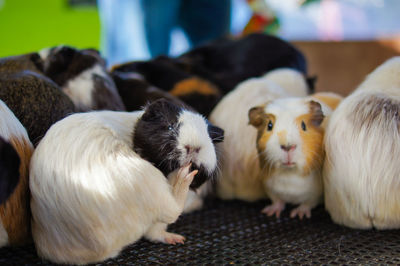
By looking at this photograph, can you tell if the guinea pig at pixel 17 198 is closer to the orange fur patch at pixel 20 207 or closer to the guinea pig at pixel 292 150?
the orange fur patch at pixel 20 207

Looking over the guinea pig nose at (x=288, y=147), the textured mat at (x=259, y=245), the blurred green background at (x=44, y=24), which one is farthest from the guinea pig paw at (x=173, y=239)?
Answer: the blurred green background at (x=44, y=24)

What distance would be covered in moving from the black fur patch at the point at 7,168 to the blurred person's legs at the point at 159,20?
2314mm

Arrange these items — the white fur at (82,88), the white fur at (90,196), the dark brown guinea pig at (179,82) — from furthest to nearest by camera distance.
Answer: the dark brown guinea pig at (179,82)
the white fur at (82,88)
the white fur at (90,196)

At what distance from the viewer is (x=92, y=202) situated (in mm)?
977

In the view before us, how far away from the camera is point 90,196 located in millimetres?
978

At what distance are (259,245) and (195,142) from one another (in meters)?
0.37

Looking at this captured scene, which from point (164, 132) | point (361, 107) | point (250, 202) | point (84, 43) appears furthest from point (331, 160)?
point (84, 43)

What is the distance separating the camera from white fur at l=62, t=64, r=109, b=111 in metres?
1.52

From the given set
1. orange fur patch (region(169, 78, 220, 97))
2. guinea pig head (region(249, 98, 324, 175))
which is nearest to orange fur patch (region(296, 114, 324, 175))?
guinea pig head (region(249, 98, 324, 175))

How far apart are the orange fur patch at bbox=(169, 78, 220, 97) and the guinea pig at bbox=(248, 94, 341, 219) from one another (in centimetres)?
41

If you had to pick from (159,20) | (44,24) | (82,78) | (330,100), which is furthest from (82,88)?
(44,24)

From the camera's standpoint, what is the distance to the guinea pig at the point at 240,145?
5.06 feet

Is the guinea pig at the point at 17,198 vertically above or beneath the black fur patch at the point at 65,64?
beneath

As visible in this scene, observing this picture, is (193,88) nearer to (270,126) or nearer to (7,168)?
(270,126)
